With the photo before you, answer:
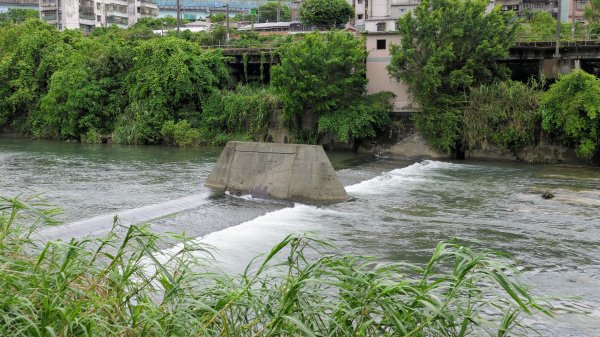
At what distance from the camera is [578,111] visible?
86.3ft

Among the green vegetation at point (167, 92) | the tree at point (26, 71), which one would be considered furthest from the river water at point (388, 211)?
the tree at point (26, 71)

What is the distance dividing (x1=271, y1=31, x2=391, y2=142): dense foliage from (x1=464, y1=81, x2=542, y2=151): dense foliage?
14.1 ft

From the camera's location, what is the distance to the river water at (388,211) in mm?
11047

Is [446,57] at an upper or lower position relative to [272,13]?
lower

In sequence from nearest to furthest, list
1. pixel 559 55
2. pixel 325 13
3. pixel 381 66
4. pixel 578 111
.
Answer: pixel 578 111
pixel 559 55
pixel 381 66
pixel 325 13

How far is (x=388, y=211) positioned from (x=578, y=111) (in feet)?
46.9

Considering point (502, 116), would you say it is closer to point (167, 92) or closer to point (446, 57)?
point (446, 57)

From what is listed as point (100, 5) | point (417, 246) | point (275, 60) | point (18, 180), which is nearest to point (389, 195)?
point (417, 246)

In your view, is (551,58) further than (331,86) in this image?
Yes

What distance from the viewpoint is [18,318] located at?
398 cm

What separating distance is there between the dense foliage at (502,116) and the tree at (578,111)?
128cm

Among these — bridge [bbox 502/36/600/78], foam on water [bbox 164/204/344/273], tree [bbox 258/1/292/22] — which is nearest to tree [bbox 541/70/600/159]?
bridge [bbox 502/36/600/78]

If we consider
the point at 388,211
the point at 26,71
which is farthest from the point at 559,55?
the point at 26,71

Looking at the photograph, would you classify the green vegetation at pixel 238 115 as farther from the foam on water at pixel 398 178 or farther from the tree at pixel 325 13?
the tree at pixel 325 13
